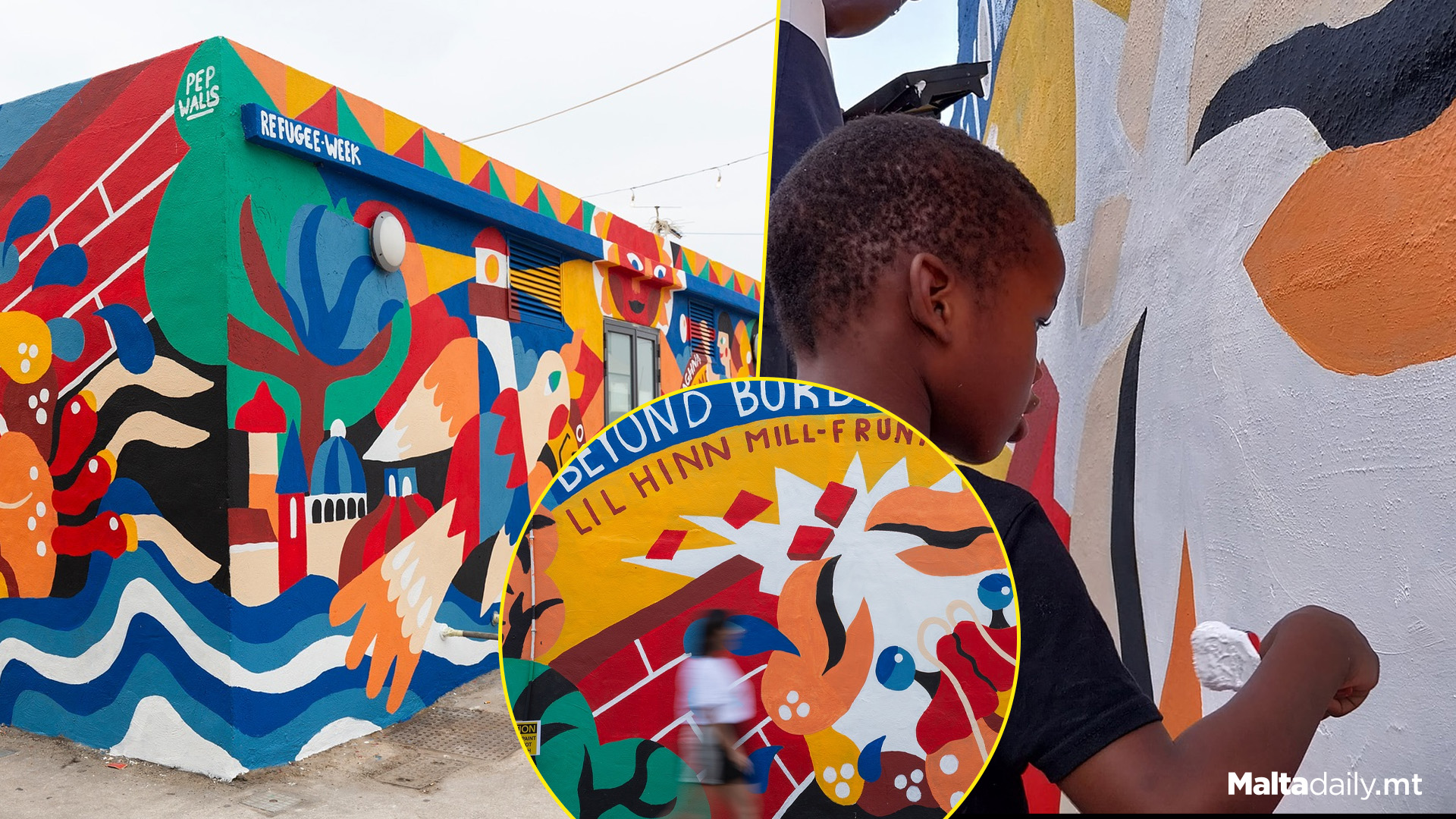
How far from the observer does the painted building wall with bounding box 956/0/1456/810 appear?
0.93 metres

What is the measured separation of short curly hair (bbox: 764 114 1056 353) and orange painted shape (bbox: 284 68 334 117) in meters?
4.05

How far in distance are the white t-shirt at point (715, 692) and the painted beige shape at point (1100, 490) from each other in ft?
4.03

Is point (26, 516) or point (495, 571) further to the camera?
point (495, 571)

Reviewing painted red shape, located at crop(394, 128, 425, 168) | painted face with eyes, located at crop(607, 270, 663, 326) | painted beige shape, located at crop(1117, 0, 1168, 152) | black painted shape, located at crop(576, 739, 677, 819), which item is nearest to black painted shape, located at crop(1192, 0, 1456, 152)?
painted beige shape, located at crop(1117, 0, 1168, 152)

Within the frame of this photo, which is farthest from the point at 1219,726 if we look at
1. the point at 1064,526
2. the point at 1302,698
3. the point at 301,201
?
the point at 301,201

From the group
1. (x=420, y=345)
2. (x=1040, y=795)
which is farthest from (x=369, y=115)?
(x=1040, y=795)

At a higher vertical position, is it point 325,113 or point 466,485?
point 325,113

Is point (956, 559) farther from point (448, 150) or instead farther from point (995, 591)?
point (448, 150)

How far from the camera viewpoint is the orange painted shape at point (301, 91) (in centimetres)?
427

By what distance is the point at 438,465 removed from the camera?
17.0ft

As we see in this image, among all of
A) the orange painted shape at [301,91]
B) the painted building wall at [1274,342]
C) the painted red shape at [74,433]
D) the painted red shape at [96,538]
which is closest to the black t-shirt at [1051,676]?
the painted building wall at [1274,342]

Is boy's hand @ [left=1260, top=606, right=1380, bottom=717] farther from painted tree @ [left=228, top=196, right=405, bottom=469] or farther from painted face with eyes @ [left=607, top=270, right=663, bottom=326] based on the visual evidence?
painted face with eyes @ [left=607, top=270, right=663, bottom=326]

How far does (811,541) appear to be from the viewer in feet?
2.76

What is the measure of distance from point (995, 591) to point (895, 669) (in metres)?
0.11
